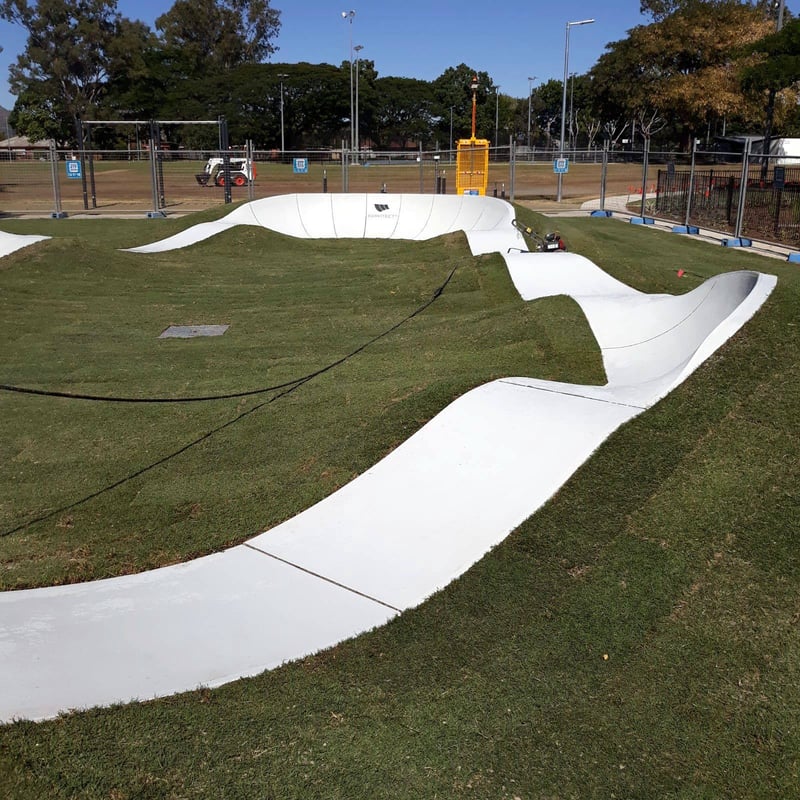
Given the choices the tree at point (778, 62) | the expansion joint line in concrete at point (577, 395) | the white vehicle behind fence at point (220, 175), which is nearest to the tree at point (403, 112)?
the white vehicle behind fence at point (220, 175)

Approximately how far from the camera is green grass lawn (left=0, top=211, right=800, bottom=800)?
3.24 m

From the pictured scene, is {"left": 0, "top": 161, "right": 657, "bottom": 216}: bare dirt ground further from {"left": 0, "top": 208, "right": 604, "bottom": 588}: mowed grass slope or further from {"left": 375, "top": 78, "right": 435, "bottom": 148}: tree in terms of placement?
{"left": 375, "top": 78, "right": 435, "bottom": 148}: tree

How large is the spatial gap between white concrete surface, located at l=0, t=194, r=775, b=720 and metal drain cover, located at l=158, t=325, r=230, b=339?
5.46 meters

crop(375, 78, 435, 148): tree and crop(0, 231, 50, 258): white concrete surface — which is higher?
crop(375, 78, 435, 148): tree

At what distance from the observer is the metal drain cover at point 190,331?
10953mm

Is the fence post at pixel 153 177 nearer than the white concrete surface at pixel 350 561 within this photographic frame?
No

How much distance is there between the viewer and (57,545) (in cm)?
527

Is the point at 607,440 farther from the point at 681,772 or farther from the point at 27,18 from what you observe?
the point at 27,18

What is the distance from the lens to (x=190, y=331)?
442 inches

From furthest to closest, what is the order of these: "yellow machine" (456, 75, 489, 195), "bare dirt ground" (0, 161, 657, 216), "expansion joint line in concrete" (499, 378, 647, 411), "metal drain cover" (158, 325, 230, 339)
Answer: "bare dirt ground" (0, 161, 657, 216), "yellow machine" (456, 75, 489, 195), "metal drain cover" (158, 325, 230, 339), "expansion joint line in concrete" (499, 378, 647, 411)

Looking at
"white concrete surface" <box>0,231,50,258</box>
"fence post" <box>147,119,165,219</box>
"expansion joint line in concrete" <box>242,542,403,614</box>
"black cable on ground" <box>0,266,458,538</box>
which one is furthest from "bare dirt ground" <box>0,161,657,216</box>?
"expansion joint line in concrete" <box>242,542,403,614</box>

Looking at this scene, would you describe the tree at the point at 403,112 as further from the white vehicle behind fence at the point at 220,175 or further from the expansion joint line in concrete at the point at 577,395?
the expansion joint line in concrete at the point at 577,395

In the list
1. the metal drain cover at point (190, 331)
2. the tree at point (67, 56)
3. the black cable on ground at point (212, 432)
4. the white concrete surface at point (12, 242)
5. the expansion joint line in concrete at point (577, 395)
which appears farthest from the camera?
the tree at point (67, 56)

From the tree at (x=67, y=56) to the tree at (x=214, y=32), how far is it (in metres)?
11.4
